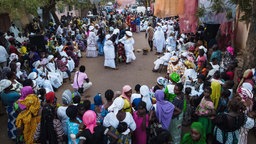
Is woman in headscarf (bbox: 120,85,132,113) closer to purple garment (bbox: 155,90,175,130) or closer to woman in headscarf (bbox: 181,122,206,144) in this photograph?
purple garment (bbox: 155,90,175,130)

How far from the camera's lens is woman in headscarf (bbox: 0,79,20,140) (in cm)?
560

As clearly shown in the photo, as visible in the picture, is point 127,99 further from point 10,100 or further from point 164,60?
point 164,60

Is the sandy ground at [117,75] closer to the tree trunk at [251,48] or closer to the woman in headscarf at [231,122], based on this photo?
the tree trunk at [251,48]

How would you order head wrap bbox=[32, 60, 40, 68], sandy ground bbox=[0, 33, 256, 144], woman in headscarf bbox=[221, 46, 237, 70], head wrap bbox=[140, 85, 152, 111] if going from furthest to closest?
sandy ground bbox=[0, 33, 256, 144] → head wrap bbox=[32, 60, 40, 68] → woman in headscarf bbox=[221, 46, 237, 70] → head wrap bbox=[140, 85, 152, 111]

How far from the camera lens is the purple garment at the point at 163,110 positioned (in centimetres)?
489

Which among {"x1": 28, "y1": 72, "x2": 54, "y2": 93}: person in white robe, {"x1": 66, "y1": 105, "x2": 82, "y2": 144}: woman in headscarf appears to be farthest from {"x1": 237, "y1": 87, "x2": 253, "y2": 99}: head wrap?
{"x1": 28, "y1": 72, "x2": 54, "y2": 93}: person in white robe

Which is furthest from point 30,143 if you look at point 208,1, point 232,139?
point 208,1

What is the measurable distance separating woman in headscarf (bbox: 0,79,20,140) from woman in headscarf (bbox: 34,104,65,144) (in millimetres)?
1130

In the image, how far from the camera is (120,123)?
426cm

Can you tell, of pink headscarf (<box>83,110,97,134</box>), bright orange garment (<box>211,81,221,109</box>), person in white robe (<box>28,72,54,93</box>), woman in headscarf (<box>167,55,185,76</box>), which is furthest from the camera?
woman in headscarf (<box>167,55,185,76</box>)

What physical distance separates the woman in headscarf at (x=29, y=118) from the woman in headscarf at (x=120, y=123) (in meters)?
1.45

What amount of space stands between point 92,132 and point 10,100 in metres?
2.47

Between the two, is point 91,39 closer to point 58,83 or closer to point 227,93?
point 58,83

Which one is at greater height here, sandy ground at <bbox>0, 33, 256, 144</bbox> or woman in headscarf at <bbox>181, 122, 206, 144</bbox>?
woman in headscarf at <bbox>181, 122, 206, 144</bbox>
